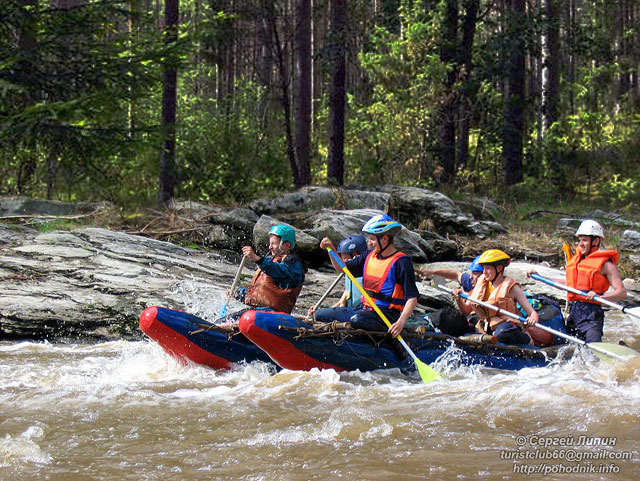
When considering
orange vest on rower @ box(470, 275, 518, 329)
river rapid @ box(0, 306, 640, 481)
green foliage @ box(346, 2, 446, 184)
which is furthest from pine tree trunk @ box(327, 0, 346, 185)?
river rapid @ box(0, 306, 640, 481)

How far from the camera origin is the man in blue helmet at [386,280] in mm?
6820

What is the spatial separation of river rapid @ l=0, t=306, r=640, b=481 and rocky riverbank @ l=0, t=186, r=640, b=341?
3.98 ft

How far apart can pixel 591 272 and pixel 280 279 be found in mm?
3187

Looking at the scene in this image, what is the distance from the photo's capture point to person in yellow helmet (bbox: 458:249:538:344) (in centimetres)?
734

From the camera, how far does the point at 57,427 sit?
5309 mm

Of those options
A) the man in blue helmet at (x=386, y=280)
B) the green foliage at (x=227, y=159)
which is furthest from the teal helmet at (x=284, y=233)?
the green foliage at (x=227, y=159)

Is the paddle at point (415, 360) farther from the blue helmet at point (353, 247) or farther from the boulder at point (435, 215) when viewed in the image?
the boulder at point (435, 215)

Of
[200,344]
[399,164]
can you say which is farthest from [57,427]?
[399,164]

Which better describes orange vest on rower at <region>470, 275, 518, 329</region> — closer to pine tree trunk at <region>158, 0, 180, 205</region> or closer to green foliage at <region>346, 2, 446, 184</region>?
pine tree trunk at <region>158, 0, 180, 205</region>

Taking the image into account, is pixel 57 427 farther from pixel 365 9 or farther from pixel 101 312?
pixel 365 9

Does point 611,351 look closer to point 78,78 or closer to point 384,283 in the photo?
point 384,283

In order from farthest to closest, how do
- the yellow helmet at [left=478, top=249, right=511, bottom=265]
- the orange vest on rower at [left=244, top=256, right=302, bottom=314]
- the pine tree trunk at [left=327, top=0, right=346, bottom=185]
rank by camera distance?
the pine tree trunk at [left=327, top=0, right=346, bottom=185], the orange vest on rower at [left=244, top=256, right=302, bottom=314], the yellow helmet at [left=478, top=249, right=511, bottom=265]

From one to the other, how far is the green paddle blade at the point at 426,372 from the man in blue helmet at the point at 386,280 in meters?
0.38

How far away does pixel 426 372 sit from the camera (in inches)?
271
